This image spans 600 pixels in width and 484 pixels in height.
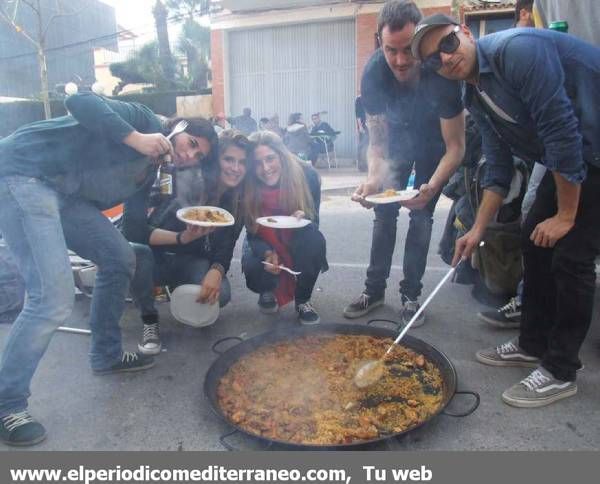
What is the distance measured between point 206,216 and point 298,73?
1316 centimetres

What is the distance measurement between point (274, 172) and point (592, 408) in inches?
83.9

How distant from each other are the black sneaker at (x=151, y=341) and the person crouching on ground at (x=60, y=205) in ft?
1.59

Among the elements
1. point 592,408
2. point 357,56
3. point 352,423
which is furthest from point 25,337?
point 357,56

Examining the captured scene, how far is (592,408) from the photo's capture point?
223 cm

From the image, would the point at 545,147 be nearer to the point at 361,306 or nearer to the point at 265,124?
the point at 361,306

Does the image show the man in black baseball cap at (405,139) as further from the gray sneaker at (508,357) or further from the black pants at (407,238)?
the gray sneaker at (508,357)

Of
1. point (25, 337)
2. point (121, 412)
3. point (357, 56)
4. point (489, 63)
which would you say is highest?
point (357, 56)

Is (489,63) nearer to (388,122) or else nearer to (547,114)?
(547,114)

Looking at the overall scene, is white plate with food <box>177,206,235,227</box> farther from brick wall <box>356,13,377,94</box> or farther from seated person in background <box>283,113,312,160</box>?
brick wall <box>356,13,377,94</box>

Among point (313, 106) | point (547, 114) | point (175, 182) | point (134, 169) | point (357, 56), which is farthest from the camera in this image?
point (313, 106)

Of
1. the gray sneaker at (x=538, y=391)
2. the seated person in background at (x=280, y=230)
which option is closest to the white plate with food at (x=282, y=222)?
the seated person in background at (x=280, y=230)

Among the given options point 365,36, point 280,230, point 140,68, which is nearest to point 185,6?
point 140,68

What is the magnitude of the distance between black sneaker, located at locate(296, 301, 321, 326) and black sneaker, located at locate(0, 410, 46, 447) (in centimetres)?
164

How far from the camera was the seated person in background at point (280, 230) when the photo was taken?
3.16 m
